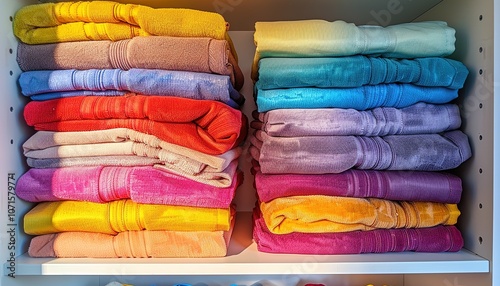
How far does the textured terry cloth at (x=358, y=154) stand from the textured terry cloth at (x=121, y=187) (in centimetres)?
9

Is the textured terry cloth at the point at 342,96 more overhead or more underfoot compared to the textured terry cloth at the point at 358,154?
more overhead

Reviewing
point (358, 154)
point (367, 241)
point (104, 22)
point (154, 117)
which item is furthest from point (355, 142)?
point (104, 22)

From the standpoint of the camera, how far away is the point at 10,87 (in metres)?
0.52

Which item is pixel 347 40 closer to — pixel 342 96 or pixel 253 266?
pixel 342 96

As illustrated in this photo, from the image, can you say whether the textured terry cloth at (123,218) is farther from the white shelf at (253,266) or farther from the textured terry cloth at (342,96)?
the textured terry cloth at (342,96)

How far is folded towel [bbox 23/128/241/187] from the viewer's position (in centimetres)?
50

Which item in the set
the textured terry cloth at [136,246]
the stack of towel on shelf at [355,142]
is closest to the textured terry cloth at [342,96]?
the stack of towel on shelf at [355,142]

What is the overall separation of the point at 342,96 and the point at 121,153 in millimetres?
323

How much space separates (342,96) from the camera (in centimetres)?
53

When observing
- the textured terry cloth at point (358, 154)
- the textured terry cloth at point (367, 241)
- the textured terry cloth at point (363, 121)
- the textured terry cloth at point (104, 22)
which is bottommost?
the textured terry cloth at point (367, 241)

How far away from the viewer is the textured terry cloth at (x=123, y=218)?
1.65 ft

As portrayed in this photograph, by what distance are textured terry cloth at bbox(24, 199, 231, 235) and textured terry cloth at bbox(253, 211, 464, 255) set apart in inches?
3.5

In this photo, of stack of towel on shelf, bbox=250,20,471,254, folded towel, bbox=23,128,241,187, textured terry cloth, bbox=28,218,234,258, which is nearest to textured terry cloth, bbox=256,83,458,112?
stack of towel on shelf, bbox=250,20,471,254

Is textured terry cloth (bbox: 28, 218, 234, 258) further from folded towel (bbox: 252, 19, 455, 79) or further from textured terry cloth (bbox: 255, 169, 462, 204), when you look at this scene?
folded towel (bbox: 252, 19, 455, 79)
